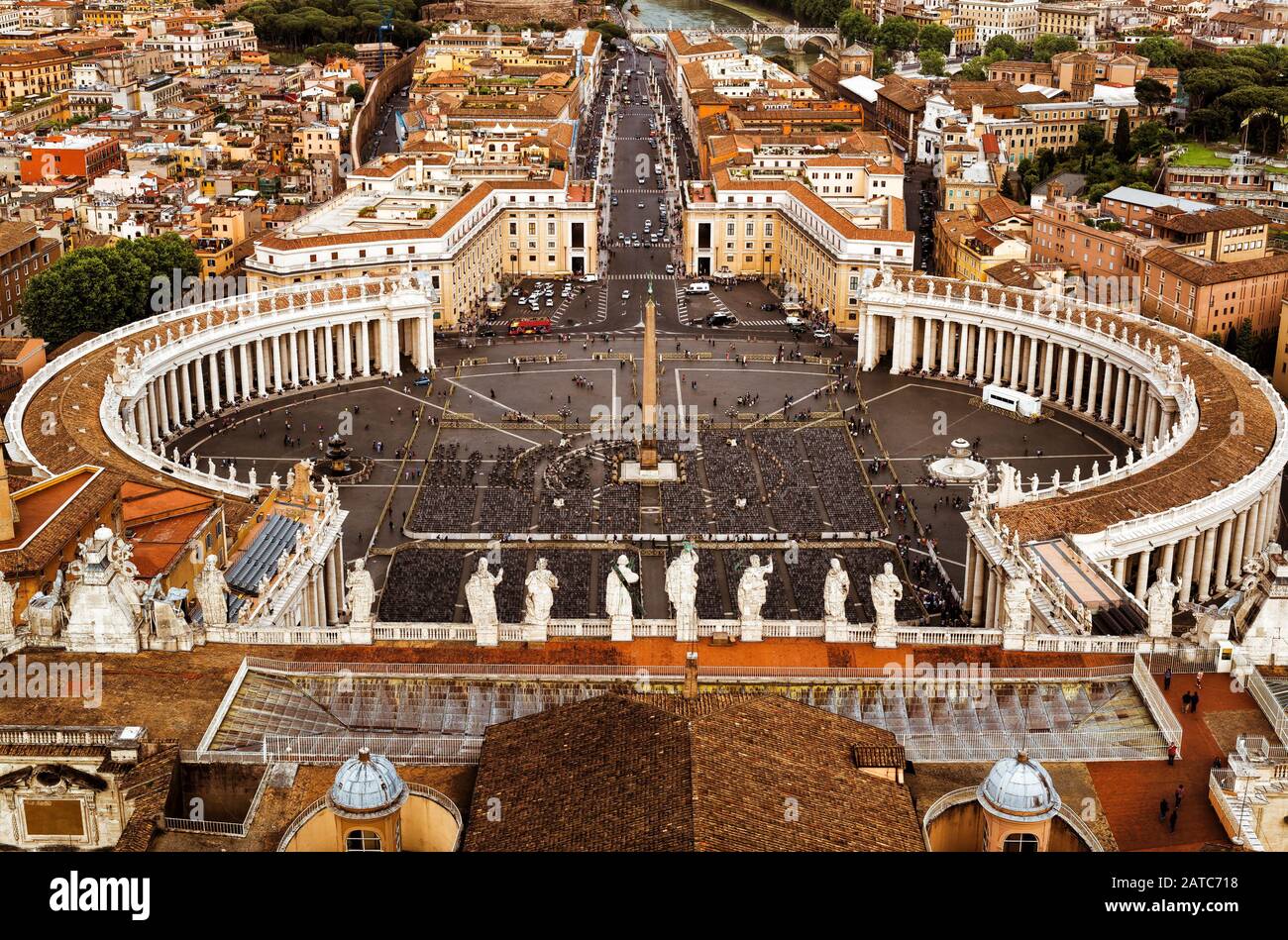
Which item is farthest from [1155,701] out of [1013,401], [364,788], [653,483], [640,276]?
[640,276]

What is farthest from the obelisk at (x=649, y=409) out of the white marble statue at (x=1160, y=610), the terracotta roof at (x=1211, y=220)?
the terracotta roof at (x=1211, y=220)

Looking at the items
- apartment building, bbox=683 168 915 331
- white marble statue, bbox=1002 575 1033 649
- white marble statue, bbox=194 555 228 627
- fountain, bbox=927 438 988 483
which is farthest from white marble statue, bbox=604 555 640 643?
apartment building, bbox=683 168 915 331

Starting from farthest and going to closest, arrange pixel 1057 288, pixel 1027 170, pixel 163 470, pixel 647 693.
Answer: pixel 1027 170
pixel 1057 288
pixel 163 470
pixel 647 693

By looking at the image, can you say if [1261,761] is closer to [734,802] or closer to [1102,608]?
[734,802]

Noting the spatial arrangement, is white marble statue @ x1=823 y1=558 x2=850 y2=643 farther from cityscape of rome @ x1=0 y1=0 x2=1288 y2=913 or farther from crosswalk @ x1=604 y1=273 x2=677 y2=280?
crosswalk @ x1=604 y1=273 x2=677 y2=280
